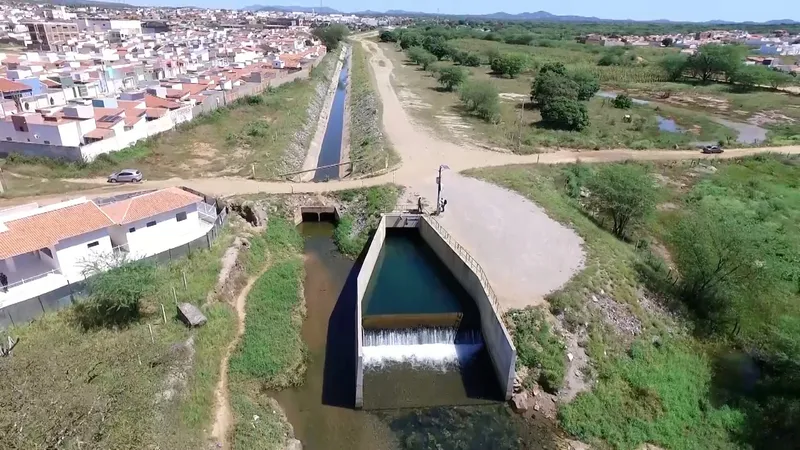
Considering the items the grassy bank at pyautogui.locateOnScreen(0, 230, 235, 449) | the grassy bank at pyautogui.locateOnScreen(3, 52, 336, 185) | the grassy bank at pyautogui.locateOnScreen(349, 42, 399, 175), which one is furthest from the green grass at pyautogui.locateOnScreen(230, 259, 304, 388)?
the grassy bank at pyautogui.locateOnScreen(349, 42, 399, 175)

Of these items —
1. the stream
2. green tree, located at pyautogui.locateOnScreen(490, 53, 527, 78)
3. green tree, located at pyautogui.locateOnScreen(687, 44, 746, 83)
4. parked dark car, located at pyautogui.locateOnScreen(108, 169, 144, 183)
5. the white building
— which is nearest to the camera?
the white building

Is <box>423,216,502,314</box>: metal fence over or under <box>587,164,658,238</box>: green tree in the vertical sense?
under

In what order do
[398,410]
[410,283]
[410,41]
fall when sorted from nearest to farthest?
1. [398,410]
2. [410,283]
3. [410,41]

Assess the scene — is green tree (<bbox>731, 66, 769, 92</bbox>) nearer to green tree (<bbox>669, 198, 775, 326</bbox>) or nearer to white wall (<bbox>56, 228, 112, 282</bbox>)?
green tree (<bbox>669, 198, 775, 326</bbox>)

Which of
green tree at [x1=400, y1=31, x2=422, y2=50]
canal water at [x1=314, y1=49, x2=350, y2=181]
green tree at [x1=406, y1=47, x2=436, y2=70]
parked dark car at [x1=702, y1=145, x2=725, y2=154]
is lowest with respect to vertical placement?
canal water at [x1=314, y1=49, x2=350, y2=181]

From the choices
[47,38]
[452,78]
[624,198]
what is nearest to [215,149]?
[624,198]

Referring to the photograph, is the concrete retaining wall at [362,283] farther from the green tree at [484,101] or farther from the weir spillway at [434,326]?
the green tree at [484,101]

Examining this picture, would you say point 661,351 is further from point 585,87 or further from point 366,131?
point 585,87
